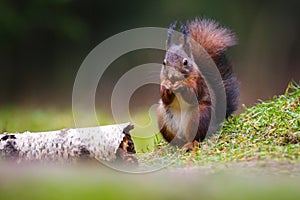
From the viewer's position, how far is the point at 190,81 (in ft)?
12.6

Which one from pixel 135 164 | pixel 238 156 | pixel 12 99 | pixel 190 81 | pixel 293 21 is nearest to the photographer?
pixel 238 156

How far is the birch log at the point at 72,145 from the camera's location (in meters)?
3.21

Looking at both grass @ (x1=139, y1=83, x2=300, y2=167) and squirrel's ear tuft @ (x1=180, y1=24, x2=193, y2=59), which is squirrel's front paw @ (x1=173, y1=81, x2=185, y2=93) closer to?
squirrel's ear tuft @ (x1=180, y1=24, x2=193, y2=59)

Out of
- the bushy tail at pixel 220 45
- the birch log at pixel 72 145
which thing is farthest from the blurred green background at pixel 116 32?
the birch log at pixel 72 145

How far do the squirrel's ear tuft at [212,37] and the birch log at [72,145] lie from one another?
1.22m

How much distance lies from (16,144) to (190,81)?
117cm

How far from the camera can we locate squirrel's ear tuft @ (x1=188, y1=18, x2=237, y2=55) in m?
4.29

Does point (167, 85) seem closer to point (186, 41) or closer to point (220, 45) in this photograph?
point (186, 41)

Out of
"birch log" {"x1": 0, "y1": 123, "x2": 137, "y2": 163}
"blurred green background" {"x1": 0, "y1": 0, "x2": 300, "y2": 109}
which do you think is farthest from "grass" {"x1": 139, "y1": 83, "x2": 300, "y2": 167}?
"blurred green background" {"x1": 0, "y1": 0, "x2": 300, "y2": 109}

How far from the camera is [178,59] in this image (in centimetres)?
383

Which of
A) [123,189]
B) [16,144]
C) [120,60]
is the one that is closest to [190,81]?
[16,144]

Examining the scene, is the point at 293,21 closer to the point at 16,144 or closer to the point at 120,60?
the point at 120,60

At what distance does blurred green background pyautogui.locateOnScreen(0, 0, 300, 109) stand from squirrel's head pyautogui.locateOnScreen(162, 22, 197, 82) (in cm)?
460

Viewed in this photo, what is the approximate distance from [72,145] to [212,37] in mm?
1529
